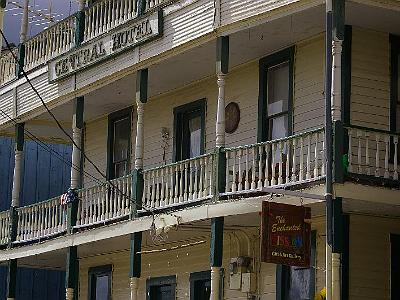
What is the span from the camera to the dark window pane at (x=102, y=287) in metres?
26.8

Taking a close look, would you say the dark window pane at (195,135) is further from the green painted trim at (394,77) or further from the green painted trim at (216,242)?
the green painted trim at (394,77)

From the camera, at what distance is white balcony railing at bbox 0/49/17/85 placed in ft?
93.0

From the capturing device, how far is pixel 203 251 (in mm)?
23016

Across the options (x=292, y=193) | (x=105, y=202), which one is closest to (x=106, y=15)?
(x=105, y=202)

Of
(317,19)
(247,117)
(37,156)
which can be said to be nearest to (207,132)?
(247,117)

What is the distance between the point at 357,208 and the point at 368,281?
1.43m

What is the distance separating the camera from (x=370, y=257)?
19.4 metres

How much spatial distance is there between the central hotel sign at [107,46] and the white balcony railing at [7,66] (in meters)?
2.73

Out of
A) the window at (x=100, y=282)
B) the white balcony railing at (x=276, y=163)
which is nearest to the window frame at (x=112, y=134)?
the window at (x=100, y=282)

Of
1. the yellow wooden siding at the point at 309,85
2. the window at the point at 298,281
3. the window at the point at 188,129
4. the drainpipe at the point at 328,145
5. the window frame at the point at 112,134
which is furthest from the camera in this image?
the window frame at the point at 112,134

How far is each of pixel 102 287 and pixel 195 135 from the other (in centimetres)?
531

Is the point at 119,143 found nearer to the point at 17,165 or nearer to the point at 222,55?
the point at 17,165

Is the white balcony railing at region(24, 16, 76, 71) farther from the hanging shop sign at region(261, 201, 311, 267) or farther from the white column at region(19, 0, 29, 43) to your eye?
the hanging shop sign at region(261, 201, 311, 267)

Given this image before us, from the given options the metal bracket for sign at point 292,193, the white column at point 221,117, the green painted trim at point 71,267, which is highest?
the white column at point 221,117
